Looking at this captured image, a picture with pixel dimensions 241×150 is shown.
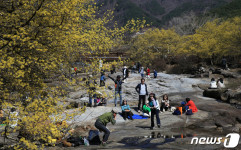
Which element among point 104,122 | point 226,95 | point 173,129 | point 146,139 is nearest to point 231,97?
point 226,95

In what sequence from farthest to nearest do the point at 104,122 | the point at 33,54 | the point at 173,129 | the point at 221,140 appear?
1. the point at 173,129
2. the point at 104,122
3. the point at 221,140
4. the point at 33,54

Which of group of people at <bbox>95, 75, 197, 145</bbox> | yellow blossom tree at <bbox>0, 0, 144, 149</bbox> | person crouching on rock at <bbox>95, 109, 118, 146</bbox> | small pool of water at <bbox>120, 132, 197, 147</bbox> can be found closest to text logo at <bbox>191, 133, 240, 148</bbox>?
small pool of water at <bbox>120, 132, 197, 147</bbox>

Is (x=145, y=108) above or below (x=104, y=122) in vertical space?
below

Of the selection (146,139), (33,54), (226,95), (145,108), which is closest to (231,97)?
(226,95)

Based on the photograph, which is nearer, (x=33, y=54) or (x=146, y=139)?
(x=33, y=54)

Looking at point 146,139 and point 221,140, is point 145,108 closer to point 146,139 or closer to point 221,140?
point 146,139

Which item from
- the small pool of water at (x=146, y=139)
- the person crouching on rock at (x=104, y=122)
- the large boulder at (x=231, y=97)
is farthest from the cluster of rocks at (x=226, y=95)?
the person crouching on rock at (x=104, y=122)

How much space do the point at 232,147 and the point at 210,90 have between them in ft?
34.1

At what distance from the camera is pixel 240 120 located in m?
10.8

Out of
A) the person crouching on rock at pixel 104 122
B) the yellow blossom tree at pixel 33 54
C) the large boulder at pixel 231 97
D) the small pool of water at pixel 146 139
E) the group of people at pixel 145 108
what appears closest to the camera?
the yellow blossom tree at pixel 33 54

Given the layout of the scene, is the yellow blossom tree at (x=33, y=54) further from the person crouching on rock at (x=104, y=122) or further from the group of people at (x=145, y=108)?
the group of people at (x=145, y=108)

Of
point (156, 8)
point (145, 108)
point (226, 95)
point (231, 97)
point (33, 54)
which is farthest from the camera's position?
point (156, 8)

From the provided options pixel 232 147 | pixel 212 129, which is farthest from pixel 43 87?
pixel 212 129

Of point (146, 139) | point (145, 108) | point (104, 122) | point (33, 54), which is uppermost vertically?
point (33, 54)
